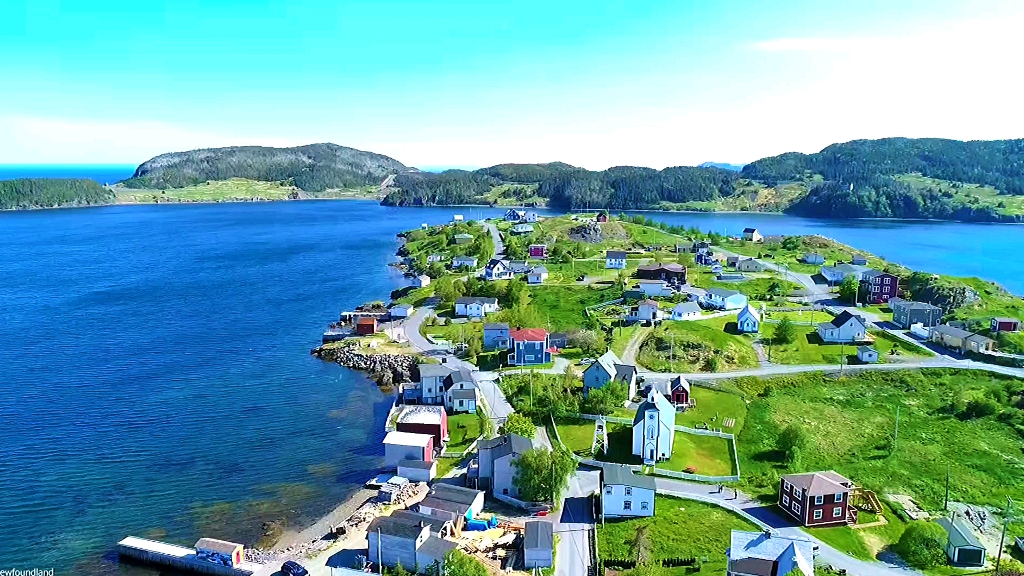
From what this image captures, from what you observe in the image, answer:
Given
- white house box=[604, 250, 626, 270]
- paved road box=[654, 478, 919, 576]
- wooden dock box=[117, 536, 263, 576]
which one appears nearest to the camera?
paved road box=[654, 478, 919, 576]

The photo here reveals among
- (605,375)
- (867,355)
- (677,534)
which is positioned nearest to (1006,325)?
(867,355)

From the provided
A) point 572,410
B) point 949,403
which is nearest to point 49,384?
A: point 572,410

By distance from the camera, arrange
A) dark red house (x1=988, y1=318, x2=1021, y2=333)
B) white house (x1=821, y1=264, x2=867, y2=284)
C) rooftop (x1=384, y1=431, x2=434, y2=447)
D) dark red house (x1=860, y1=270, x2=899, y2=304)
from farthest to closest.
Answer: white house (x1=821, y1=264, x2=867, y2=284)
dark red house (x1=860, y1=270, x2=899, y2=304)
dark red house (x1=988, y1=318, x2=1021, y2=333)
rooftop (x1=384, y1=431, x2=434, y2=447)

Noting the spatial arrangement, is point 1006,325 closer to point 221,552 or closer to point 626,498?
point 626,498

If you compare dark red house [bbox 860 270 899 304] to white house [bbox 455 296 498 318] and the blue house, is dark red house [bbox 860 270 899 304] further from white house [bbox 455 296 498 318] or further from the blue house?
white house [bbox 455 296 498 318]

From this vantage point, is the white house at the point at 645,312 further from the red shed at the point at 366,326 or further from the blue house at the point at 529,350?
the red shed at the point at 366,326

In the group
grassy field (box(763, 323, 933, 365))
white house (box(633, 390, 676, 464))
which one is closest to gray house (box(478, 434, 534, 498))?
white house (box(633, 390, 676, 464))
